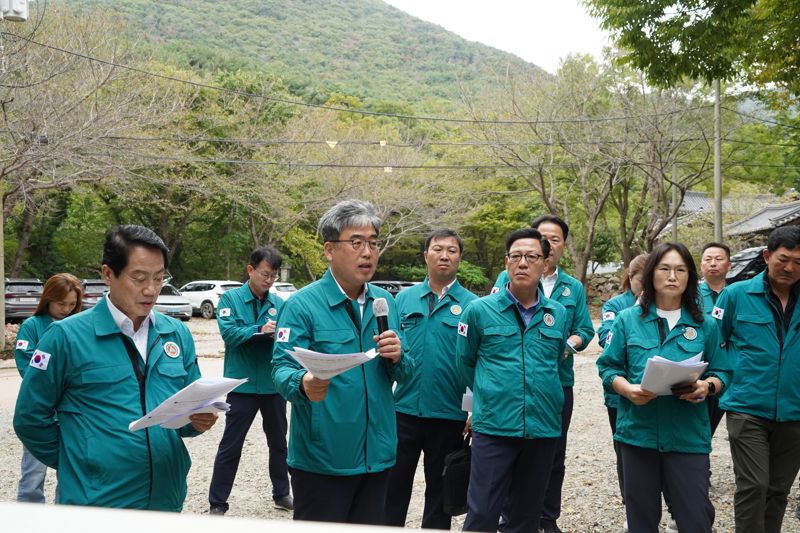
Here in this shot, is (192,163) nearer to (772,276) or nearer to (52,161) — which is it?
(52,161)

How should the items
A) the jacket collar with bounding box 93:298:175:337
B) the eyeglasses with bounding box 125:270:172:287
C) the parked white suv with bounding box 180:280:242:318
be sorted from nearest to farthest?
the jacket collar with bounding box 93:298:175:337, the eyeglasses with bounding box 125:270:172:287, the parked white suv with bounding box 180:280:242:318

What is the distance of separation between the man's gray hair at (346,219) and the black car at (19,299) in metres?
20.9

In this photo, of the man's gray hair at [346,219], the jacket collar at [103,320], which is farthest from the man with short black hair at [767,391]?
the jacket collar at [103,320]

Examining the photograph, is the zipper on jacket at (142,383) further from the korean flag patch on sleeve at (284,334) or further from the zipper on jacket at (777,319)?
the zipper on jacket at (777,319)

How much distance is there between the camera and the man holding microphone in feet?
10.9

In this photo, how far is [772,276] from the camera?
4500 millimetres

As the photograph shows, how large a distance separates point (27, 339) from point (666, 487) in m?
4.20

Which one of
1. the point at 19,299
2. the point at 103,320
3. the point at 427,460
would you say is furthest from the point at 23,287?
the point at 103,320

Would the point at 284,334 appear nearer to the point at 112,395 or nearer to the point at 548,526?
the point at 112,395

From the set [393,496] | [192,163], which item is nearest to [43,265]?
[192,163]

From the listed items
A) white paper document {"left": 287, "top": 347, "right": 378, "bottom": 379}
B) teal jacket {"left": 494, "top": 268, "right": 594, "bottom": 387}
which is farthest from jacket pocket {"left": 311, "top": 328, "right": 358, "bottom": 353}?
teal jacket {"left": 494, "top": 268, "right": 594, "bottom": 387}

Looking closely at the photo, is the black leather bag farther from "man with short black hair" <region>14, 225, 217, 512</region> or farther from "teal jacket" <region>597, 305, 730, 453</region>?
"man with short black hair" <region>14, 225, 217, 512</region>

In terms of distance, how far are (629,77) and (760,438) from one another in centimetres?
2274

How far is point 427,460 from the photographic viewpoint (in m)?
4.95
